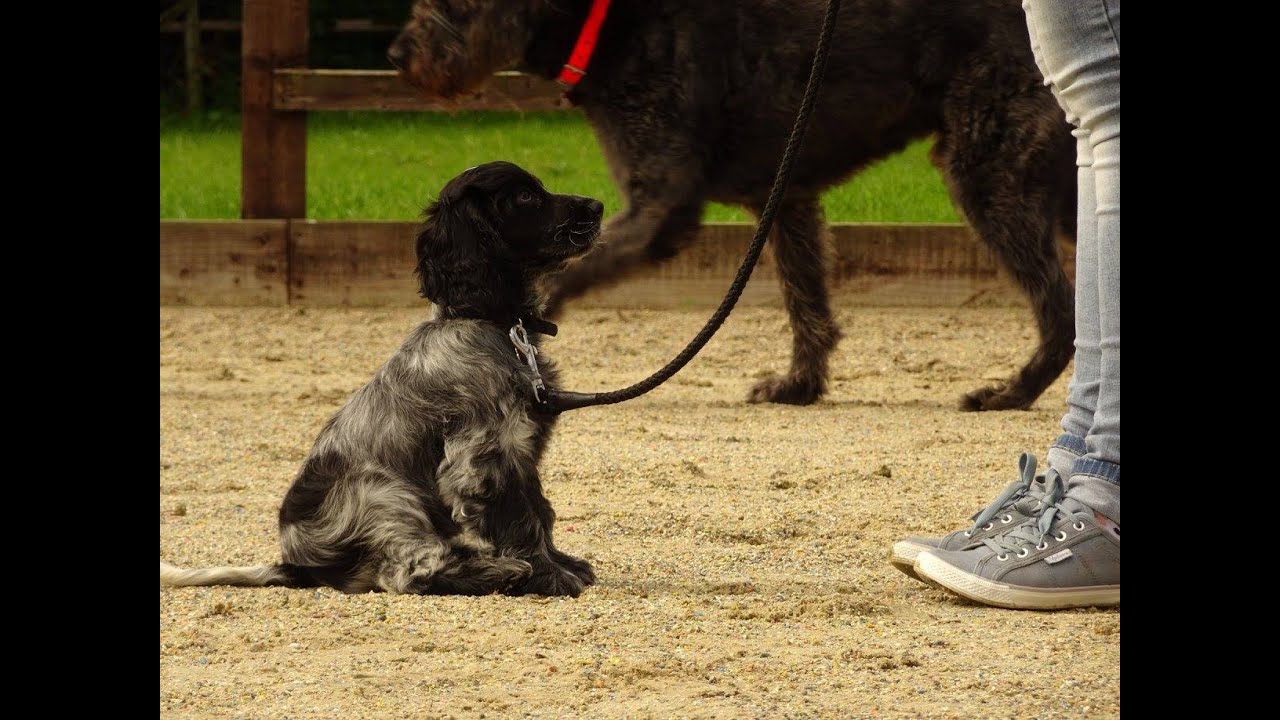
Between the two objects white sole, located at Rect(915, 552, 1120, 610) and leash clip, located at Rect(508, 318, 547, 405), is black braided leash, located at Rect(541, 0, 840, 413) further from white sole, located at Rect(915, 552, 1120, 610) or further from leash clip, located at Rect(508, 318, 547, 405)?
white sole, located at Rect(915, 552, 1120, 610)

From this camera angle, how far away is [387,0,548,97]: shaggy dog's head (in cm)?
610

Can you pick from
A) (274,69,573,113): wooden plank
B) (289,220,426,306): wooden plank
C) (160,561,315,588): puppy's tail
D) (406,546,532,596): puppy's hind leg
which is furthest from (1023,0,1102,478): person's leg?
(289,220,426,306): wooden plank

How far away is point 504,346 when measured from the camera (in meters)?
3.62

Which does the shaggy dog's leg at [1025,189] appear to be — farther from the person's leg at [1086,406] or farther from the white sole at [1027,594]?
the white sole at [1027,594]

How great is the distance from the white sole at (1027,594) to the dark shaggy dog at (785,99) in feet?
9.56

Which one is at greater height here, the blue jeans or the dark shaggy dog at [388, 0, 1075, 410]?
the dark shaggy dog at [388, 0, 1075, 410]

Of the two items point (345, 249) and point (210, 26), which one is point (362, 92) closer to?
point (345, 249)

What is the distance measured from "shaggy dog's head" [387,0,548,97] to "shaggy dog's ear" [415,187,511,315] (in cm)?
258

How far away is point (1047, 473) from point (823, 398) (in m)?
3.14

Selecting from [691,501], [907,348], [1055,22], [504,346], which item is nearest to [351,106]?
[907,348]

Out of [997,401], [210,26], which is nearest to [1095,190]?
[997,401]

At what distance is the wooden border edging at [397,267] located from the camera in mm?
8250

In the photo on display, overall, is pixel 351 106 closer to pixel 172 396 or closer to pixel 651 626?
pixel 172 396

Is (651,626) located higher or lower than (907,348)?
lower
